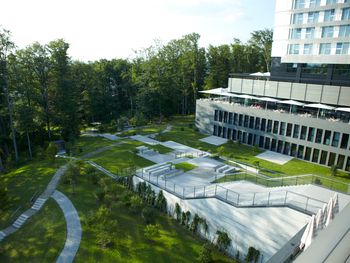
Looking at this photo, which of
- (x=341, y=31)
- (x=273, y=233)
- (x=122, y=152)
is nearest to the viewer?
(x=273, y=233)

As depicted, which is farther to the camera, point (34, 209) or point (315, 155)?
point (315, 155)

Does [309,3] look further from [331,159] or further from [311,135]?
[331,159]

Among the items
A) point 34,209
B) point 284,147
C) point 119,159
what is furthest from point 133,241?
point 284,147

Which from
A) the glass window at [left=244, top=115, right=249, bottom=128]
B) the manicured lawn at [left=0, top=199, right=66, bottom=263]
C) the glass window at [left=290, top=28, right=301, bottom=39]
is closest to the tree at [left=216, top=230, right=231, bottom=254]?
the manicured lawn at [left=0, top=199, right=66, bottom=263]

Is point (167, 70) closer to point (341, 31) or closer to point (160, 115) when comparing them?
point (160, 115)

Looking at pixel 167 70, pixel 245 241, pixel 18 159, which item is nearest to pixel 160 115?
pixel 167 70

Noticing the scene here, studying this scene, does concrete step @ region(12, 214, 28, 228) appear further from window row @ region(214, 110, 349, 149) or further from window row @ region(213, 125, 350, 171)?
window row @ region(214, 110, 349, 149)

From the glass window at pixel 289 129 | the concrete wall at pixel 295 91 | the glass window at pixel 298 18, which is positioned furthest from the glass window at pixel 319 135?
the glass window at pixel 298 18
